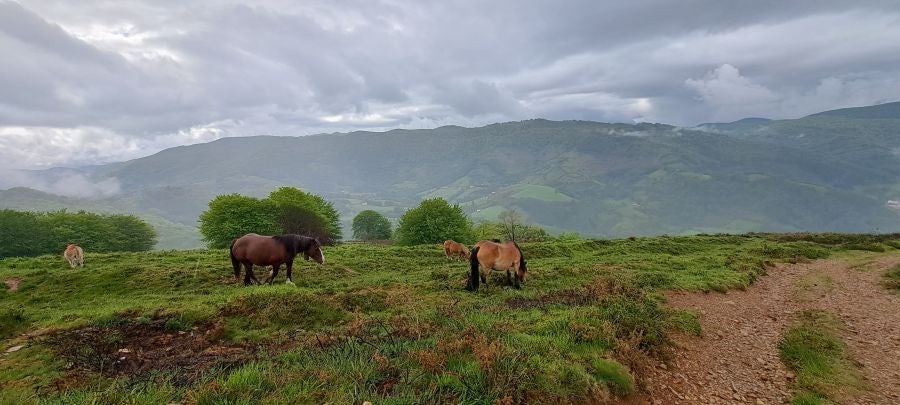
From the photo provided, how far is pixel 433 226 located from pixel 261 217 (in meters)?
26.8

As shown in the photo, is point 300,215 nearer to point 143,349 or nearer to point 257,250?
point 257,250

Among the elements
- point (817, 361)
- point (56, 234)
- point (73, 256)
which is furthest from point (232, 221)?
point (817, 361)

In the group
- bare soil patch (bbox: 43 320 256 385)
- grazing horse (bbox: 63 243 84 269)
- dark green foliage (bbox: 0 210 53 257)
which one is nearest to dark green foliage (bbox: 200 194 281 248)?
dark green foliage (bbox: 0 210 53 257)

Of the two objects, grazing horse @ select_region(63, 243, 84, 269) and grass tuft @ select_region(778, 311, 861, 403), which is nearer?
grass tuft @ select_region(778, 311, 861, 403)

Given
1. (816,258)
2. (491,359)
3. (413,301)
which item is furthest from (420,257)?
(816,258)

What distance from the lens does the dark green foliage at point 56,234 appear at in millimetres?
64938

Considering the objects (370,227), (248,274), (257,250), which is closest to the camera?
(257,250)

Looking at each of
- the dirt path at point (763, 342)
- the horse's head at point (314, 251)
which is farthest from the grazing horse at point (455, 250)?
the dirt path at point (763, 342)

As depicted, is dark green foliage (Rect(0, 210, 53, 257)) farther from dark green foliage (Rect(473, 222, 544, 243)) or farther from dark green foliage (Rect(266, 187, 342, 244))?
dark green foliage (Rect(473, 222, 544, 243))

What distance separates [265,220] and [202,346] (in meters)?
55.3

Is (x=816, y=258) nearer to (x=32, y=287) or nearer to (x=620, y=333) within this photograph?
(x=620, y=333)

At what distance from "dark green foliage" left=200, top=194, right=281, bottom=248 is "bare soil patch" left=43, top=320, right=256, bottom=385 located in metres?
51.5

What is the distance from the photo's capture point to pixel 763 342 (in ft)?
40.8

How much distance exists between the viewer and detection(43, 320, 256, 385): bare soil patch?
29.0ft
